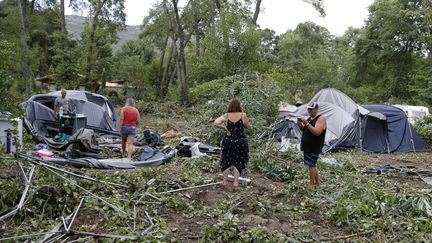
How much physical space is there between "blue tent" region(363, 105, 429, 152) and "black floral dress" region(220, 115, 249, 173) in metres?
7.97

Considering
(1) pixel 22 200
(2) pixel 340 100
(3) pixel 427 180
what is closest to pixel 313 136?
(3) pixel 427 180

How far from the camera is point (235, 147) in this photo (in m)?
6.66

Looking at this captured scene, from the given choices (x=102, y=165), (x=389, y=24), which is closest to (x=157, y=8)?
(x=389, y=24)

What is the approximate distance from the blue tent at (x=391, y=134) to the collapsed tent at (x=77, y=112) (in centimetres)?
790

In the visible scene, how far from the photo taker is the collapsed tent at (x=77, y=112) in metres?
11.9

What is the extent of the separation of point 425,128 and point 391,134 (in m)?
1.75

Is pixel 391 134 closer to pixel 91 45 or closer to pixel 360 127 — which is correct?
pixel 360 127

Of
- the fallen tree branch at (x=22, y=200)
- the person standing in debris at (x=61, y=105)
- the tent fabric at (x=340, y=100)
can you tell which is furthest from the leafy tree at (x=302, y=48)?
the fallen tree branch at (x=22, y=200)

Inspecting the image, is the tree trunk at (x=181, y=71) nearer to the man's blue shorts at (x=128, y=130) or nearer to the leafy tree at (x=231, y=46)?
the leafy tree at (x=231, y=46)

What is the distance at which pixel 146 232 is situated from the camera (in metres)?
4.56

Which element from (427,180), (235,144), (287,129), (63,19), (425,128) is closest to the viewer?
(235,144)

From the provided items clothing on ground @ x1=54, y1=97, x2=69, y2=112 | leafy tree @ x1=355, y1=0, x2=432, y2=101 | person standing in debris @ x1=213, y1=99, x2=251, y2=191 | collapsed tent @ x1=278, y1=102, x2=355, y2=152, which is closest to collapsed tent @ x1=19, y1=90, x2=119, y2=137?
clothing on ground @ x1=54, y1=97, x2=69, y2=112

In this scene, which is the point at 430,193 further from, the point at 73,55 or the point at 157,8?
the point at 157,8

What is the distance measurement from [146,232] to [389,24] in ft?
88.9
